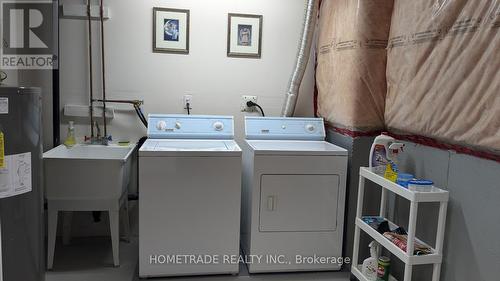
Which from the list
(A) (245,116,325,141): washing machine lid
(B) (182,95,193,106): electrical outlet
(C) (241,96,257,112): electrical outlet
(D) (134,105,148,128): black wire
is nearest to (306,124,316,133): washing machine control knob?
(A) (245,116,325,141): washing machine lid

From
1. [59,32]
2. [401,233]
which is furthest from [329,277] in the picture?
[59,32]

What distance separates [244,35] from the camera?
3447 millimetres

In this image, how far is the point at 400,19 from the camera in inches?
100

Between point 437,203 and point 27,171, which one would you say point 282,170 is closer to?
point 437,203

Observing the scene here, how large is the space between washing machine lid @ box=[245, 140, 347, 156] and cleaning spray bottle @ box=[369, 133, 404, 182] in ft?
1.14

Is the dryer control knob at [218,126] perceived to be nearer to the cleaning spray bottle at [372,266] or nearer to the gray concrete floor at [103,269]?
the gray concrete floor at [103,269]

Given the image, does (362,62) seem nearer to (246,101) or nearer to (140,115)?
(246,101)

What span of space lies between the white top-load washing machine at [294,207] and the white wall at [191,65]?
753mm

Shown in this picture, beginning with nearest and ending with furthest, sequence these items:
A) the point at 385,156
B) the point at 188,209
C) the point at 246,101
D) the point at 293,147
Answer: the point at 385,156 → the point at 188,209 → the point at 293,147 → the point at 246,101

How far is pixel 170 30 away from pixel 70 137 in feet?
3.80

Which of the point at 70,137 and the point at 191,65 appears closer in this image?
the point at 70,137

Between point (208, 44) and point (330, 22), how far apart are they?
100cm

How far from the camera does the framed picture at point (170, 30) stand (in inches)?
131

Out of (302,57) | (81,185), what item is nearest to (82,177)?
(81,185)
